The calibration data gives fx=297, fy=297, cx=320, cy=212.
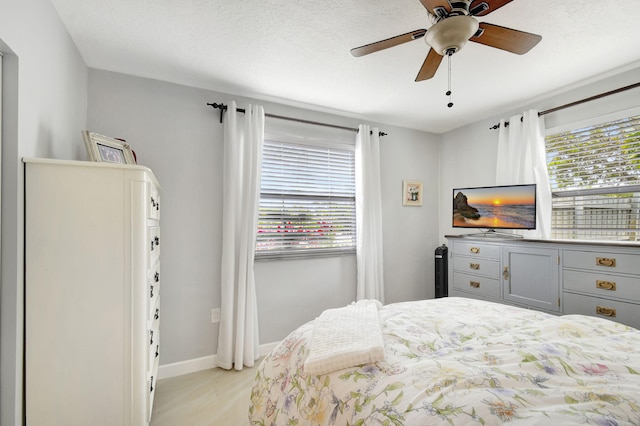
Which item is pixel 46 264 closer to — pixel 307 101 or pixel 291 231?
pixel 291 231

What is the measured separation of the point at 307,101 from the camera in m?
3.02

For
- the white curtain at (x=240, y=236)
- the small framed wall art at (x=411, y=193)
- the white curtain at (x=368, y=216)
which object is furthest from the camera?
the small framed wall art at (x=411, y=193)

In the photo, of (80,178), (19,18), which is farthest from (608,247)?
(19,18)

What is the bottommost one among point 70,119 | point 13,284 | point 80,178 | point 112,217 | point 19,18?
point 13,284

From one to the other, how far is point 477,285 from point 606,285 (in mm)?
1002

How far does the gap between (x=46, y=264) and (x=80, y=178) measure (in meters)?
0.40

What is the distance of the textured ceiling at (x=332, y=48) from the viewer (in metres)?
1.71

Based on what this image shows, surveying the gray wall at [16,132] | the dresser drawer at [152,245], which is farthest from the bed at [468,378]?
the gray wall at [16,132]

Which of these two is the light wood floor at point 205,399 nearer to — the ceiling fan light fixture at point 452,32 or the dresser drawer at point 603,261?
the ceiling fan light fixture at point 452,32

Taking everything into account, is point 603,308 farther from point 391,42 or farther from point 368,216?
point 391,42

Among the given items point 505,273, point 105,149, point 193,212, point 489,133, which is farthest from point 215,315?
point 489,133

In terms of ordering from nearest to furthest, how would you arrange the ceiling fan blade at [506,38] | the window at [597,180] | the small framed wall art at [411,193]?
the ceiling fan blade at [506,38], the window at [597,180], the small framed wall art at [411,193]

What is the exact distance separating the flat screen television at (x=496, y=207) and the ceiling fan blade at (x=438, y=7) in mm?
1944

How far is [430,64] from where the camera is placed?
1770 millimetres
